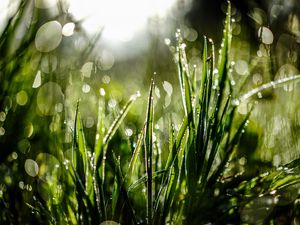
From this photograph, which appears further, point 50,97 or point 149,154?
point 50,97

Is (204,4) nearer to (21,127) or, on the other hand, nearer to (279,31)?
(279,31)

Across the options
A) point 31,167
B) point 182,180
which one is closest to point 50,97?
point 31,167

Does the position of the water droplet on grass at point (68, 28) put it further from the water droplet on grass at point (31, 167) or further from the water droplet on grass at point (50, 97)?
the water droplet on grass at point (31, 167)

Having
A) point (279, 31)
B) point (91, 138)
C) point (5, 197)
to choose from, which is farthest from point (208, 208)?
point (279, 31)

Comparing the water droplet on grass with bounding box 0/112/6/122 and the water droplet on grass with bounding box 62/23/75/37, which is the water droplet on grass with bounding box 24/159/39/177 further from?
the water droplet on grass with bounding box 62/23/75/37

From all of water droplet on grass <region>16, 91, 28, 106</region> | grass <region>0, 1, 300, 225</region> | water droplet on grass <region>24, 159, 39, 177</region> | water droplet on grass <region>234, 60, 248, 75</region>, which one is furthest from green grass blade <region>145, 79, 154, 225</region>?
water droplet on grass <region>234, 60, 248, 75</region>

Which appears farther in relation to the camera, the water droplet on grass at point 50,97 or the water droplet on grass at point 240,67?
the water droplet on grass at point 240,67

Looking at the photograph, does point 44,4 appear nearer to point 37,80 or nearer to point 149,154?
point 37,80

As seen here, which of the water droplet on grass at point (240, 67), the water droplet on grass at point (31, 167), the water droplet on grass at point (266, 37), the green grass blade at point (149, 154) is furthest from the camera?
the water droplet on grass at point (240, 67)

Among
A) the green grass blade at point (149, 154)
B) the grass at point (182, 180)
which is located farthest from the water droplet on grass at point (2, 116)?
the green grass blade at point (149, 154)

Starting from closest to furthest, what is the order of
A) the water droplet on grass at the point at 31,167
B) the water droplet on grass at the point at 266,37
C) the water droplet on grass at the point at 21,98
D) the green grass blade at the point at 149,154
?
the green grass blade at the point at 149,154, the water droplet on grass at the point at 31,167, the water droplet on grass at the point at 21,98, the water droplet on grass at the point at 266,37

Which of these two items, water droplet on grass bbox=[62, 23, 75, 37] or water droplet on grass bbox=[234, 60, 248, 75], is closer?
water droplet on grass bbox=[62, 23, 75, 37]

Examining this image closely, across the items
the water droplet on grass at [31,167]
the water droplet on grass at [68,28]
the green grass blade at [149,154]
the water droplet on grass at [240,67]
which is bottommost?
the water droplet on grass at [240,67]
